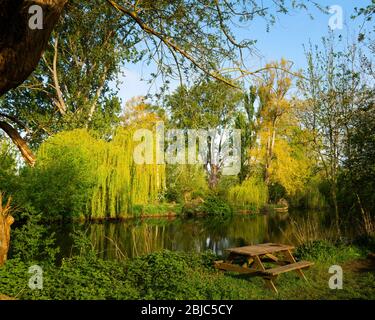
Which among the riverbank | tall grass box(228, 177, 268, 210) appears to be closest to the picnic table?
the riverbank

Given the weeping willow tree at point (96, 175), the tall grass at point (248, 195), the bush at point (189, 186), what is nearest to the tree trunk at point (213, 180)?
the bush at point (189, 186)

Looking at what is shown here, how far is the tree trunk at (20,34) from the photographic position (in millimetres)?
2725

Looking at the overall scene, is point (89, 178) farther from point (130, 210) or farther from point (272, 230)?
point (272, 230)

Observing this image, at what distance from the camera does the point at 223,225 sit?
17828 mm

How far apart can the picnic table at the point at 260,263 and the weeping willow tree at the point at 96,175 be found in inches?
389

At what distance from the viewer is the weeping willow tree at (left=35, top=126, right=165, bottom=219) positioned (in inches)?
611

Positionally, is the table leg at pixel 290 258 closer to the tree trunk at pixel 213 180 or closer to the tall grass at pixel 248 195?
the tall grass at pixel 248 195

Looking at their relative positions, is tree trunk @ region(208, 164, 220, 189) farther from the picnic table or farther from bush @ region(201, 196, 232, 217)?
the picnic table

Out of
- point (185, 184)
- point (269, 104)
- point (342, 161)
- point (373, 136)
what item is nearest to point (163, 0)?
point (373, 136)

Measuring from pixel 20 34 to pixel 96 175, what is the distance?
1524cm

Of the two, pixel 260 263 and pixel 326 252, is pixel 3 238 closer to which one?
pixel 260 263

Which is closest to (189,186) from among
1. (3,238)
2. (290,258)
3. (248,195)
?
(248,195)

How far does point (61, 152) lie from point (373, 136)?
A: 1200 centimetres

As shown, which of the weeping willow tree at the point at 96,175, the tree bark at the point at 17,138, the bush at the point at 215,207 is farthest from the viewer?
the bush at the point at 215,207
